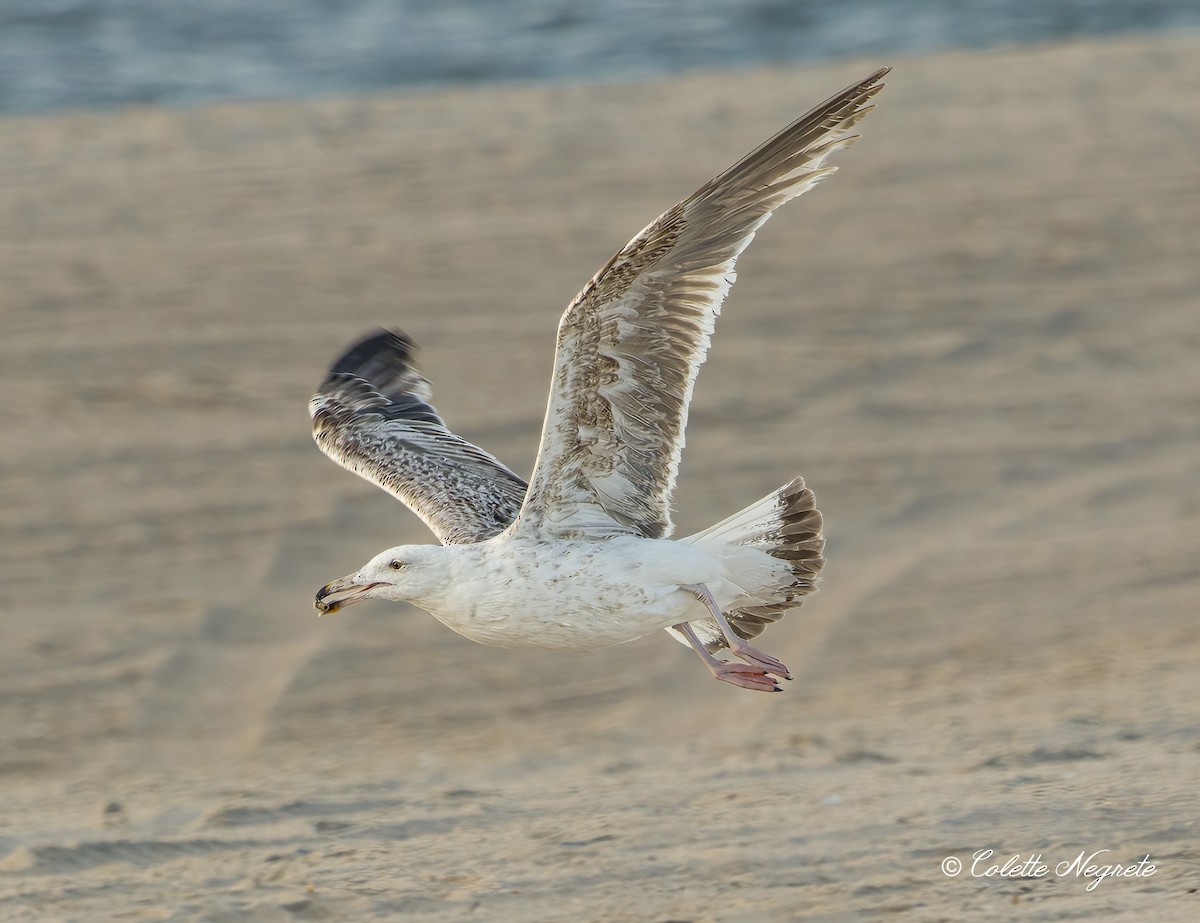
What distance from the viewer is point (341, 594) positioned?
18.8ft

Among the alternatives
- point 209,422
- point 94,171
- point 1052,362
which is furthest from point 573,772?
point 94,171

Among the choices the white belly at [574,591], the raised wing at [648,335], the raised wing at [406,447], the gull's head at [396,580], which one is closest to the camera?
the raised wing at [648,335]

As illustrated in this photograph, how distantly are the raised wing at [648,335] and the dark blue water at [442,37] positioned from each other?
11.7m

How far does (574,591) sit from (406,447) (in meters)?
1.83

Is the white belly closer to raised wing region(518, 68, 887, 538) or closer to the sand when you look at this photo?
raised wing region(518, 68, 887, 538)

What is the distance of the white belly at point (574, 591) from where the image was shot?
5434 mm

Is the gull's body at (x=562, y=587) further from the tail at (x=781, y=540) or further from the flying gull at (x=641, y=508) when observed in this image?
the tail at (x=781, y=540)

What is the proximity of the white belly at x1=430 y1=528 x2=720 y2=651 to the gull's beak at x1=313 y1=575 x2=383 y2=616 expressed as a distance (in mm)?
296

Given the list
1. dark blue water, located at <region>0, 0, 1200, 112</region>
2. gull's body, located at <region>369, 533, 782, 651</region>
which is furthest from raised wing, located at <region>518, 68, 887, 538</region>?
dark blue water, located at <region>0, 0, 1200, 112</region>

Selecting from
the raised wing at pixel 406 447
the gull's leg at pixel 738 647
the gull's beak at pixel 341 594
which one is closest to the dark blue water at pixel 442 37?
the raised wing at pixel 406 447

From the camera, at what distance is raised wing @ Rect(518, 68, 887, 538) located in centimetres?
518

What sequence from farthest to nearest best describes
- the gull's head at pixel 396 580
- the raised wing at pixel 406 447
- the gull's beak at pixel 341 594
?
the raised wing at pixel 406 447 < the gull's beak at pixel 341 594 < the gull's head at pixel 396 580

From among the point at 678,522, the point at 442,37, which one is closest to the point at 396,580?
the point at 678,522

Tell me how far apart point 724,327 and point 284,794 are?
16.0 feet
